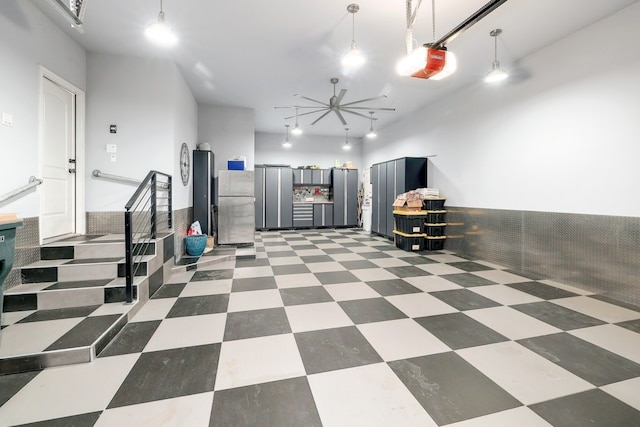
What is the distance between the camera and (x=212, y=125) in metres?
6.68

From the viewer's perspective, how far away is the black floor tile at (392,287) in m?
3.32

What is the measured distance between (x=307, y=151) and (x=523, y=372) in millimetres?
9033

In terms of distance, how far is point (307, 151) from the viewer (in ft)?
32.6

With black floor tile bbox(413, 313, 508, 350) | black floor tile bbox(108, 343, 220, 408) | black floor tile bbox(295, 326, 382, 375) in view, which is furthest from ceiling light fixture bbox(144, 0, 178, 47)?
black floor tile bbox(413, 313, 508, 350)

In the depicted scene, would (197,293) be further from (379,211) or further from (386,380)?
(379,211)

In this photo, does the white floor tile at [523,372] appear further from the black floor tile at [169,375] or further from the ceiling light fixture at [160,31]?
the ceiling light fixture at [160,31]

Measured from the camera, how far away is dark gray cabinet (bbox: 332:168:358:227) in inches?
375

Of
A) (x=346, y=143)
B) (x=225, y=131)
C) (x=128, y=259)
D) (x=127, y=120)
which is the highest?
(x=346, y=143)

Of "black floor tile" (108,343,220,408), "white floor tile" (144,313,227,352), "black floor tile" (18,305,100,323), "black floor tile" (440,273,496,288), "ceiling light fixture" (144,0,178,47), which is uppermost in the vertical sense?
"ceiling light fixture" (144,0,178,47)

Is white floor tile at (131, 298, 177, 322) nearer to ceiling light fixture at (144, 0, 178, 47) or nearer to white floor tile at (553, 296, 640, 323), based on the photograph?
ceiling light fixture at (144, 0, 178, 47)

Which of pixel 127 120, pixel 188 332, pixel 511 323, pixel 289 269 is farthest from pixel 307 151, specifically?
pixel 511 323

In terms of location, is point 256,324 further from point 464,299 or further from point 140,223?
point 464,299

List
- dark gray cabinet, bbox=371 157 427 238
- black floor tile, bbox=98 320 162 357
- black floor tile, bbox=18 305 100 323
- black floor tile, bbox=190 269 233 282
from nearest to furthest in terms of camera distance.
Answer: black floor tile, bbox=98 320 162 357 → black floor tile, bbox=18 305 100 323 → black floor tile, bbox=190 269 233 282 → dark gray cabinet, bbox=371 157 427 238

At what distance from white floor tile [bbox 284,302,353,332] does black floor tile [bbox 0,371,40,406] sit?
179 cm
